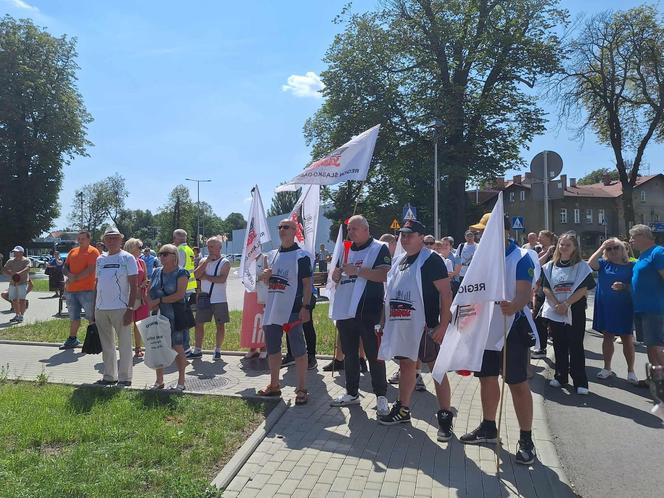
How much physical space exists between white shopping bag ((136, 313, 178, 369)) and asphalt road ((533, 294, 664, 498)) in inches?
169

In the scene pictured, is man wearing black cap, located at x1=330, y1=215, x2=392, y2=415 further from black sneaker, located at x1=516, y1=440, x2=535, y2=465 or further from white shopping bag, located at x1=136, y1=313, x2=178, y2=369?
white shopping bag, located at x1=136, y1=313, x2=178, y2=369

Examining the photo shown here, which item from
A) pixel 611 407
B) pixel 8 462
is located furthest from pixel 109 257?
pixel 611 407

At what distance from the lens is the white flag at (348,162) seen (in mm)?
6867

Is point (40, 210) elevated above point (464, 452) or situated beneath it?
elevated above

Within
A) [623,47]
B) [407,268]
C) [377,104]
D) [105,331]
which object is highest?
[623,47]

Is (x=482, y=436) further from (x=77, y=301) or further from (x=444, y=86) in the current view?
(x=444, y=86)

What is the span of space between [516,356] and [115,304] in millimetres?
4853

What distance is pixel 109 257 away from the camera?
6.96m

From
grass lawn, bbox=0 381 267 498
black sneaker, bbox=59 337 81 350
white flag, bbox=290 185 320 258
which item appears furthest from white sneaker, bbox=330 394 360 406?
black sneaker, bbox=59 337 81 350

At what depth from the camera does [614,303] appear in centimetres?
726

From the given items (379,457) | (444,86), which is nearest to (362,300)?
(379,457)

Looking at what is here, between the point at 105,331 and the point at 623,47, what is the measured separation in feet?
117

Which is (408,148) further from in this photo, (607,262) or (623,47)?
(607,262)

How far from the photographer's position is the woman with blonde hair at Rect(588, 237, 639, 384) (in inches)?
282
